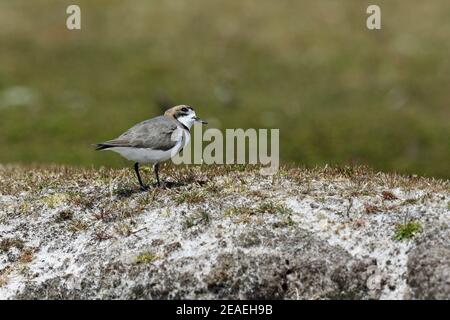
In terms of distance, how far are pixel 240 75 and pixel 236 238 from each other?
43.1 metres

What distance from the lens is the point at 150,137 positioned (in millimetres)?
16109

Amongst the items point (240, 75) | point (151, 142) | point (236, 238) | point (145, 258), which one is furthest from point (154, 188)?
point (240, 75)

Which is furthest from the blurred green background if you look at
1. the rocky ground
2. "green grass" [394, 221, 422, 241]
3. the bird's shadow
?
"green grass" [394, 221, 422, 241]

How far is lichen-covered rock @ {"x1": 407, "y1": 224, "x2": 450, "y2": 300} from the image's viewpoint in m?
13.1

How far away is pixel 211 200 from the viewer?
16047mm

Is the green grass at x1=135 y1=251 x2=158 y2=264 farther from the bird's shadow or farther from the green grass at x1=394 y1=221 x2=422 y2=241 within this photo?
the green grass at x1=394 y1=221 x2=422 y2=241

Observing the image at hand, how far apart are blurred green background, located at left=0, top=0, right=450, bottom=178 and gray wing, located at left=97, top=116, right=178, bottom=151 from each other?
2693cm

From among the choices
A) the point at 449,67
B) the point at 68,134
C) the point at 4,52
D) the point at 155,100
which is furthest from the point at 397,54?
the point at 4,52

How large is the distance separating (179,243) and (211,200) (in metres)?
1.57

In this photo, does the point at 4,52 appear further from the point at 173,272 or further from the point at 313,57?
the point at 173,272

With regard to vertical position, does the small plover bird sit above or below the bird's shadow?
above

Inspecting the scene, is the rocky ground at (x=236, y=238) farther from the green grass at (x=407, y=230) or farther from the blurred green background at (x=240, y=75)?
the blurred green background at (x=240, y=75)

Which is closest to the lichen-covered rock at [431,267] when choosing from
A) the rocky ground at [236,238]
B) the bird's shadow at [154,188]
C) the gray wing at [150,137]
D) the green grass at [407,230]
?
the rocky ground at [236,238]

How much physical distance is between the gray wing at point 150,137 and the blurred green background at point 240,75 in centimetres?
2693
